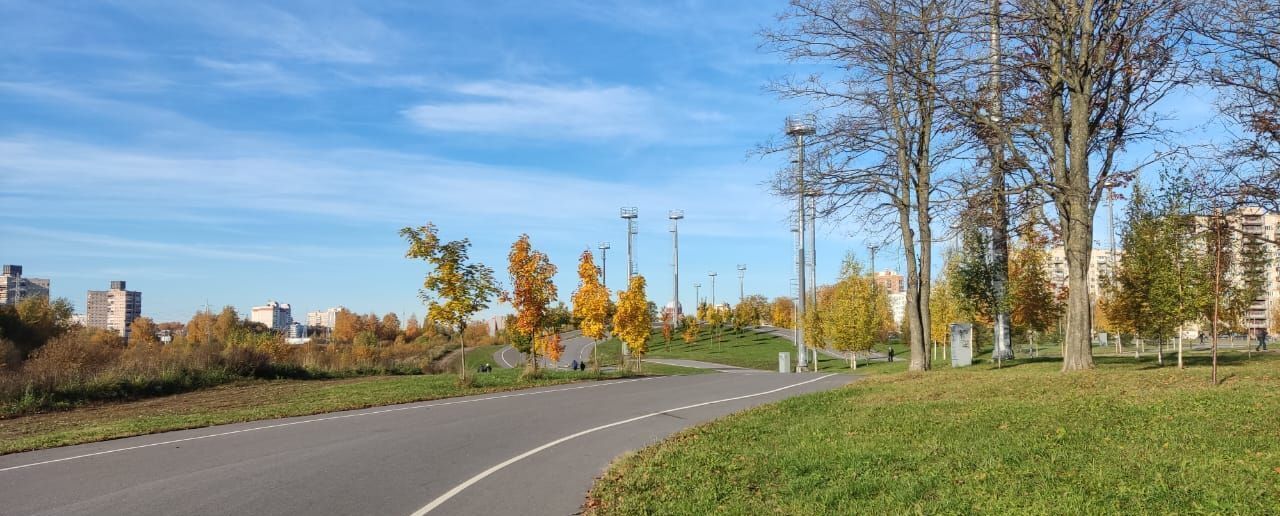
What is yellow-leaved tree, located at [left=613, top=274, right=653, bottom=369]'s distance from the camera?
42031mm

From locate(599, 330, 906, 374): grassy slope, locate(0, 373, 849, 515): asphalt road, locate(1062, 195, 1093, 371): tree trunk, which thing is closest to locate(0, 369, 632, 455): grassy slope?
locate(0, 373, 849, 515): asphalt road

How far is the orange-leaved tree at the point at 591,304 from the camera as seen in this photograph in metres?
39.0

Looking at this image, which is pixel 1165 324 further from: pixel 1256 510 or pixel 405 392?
pixel 1256 510

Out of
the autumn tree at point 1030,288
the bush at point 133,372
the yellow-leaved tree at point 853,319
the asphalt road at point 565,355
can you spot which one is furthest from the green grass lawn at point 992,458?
the asphalt road at point 565,355

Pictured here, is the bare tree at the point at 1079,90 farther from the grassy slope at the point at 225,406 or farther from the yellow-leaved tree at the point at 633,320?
the yellow-leaved tree at the point at 633,320

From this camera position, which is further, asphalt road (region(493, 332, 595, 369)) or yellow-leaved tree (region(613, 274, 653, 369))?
asphalt road (region(493, 332, 595, 369))

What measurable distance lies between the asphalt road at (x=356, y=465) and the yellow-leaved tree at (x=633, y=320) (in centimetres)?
2480

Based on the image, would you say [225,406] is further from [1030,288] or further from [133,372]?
[1030,288]

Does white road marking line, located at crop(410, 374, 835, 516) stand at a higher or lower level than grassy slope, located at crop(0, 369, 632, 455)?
higher

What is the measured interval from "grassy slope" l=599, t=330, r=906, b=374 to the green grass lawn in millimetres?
40760

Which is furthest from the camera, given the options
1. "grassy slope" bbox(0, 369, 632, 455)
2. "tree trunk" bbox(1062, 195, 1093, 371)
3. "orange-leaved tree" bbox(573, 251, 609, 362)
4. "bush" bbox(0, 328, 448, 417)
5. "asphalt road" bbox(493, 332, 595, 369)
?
"asphalt road" bbox(493, 332, 595, 369)

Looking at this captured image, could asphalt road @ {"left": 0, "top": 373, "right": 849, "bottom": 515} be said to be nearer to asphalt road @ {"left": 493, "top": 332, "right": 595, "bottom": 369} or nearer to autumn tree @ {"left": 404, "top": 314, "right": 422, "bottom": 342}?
asphalt road @ {"left": 493, "top": 332, "right": 595, "bottom": 369}

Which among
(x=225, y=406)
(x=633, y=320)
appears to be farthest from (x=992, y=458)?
(x=633, y=320)

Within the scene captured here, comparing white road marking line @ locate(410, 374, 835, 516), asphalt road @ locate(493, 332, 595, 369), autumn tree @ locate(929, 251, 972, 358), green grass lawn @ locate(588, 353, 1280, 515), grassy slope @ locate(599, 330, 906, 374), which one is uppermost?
autumn tree @ locate(929, 251, 972, 358)
